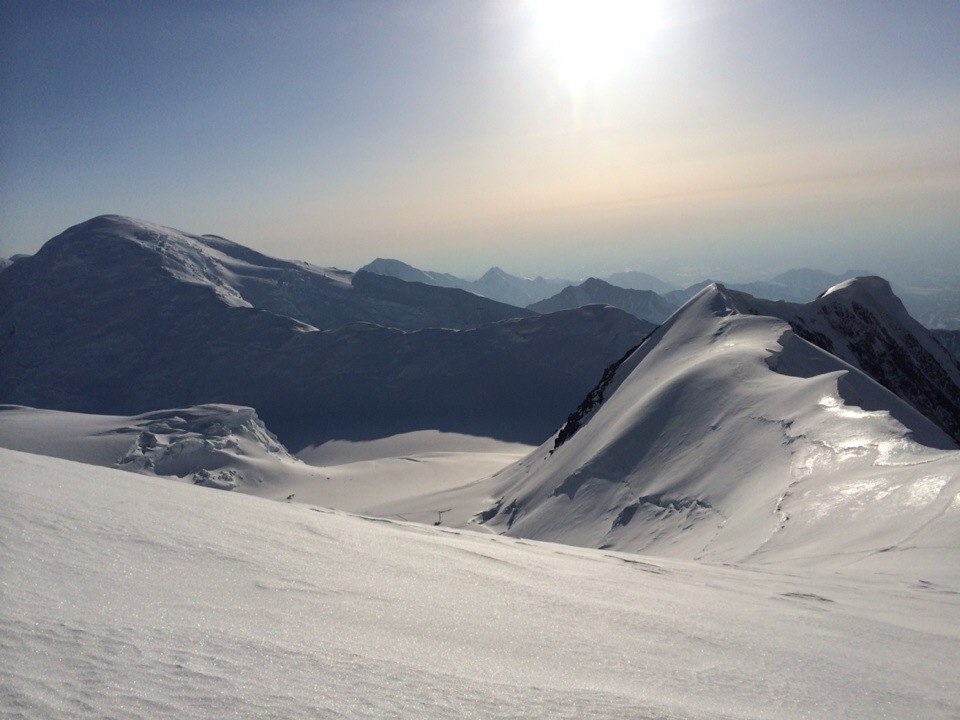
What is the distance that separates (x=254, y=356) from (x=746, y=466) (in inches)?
4661

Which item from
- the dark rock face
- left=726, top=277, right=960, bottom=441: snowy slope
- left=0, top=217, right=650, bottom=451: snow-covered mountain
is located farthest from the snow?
the dark rock face

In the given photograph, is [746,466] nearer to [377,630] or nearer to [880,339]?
[377,630]

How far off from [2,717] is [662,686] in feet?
13.7

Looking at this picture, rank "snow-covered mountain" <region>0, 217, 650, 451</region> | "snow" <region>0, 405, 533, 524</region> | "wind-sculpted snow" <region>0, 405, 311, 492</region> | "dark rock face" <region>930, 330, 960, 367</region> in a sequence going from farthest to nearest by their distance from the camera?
1. "snow-covered mountain" <region>0, 217, 650, 451</region>
2. "dark rock face" <region>930, 330, 960, 367</region>
3. "wind-sculpted snow" <region>0, 405, 311, 492</region>
4. "snow" <region>0, 405, 533, 524</region>

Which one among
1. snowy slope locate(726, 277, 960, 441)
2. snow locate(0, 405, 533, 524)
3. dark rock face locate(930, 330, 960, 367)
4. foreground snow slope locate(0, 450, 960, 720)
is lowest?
snow locate(0, 405, 533, 524)

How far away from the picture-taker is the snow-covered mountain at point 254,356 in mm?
118750

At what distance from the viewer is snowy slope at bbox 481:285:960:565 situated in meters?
14.9

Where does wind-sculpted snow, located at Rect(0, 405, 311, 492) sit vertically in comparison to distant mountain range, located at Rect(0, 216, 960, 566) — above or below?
below

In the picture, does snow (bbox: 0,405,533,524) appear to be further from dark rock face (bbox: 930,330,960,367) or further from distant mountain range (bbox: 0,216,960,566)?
dark rock face (bbox: 930,330,960,367)

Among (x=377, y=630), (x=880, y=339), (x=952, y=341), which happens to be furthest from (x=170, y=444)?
(x=952, y=341)

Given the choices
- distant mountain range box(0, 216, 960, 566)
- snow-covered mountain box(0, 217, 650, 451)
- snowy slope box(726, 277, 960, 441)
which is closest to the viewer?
distant mountain range box(0, 216, 960, 566)

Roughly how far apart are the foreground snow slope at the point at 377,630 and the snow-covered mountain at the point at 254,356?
101 m

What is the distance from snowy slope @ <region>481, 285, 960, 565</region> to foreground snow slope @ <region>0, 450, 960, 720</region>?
5.31 meters

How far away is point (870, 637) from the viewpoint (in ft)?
25.6
